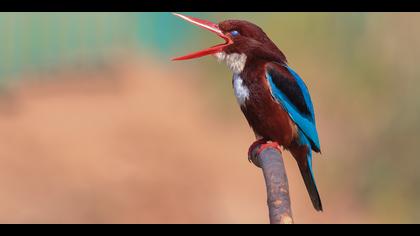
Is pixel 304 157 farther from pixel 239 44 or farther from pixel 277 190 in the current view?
pixel 277 190

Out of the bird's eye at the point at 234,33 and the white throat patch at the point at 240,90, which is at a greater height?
the bird's eye at the point at 234,33

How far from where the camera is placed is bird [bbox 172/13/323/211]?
247 cm

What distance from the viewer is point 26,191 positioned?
4.91 m

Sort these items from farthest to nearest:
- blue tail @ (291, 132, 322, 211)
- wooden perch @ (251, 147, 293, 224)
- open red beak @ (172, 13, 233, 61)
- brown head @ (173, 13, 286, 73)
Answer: blue tail @ (291, 132, 322, 211)
brown head @ (173, 13, 286, 73)
open red beak @ (172, 13, 233, 61)
wooden perch @ (251, 147, 293, 224)

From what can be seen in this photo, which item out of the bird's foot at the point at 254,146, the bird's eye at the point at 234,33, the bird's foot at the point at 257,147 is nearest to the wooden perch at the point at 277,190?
the bird's foot at the point at 257,147

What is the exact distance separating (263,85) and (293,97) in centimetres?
13

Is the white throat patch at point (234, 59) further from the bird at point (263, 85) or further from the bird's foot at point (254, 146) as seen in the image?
the bird's foot at point (254, 146)

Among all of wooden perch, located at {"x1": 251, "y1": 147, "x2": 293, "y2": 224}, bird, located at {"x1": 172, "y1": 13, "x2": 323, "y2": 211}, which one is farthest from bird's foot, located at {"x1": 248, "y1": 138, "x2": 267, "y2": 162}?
wooden perch, located at {"x1": 251, "y1": 147, "x2": 293, "y2": 224}

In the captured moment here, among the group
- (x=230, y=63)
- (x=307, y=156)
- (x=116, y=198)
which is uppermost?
(x=116, y=198)

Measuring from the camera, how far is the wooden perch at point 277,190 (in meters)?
1.44

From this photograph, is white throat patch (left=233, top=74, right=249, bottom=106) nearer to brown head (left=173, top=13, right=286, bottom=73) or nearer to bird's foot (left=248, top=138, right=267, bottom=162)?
brown head (left=173, top=13, right=286, bottom=73)

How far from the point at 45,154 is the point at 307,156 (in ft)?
9.91

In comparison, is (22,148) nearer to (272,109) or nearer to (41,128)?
(41,128)

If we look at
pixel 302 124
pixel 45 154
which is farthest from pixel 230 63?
pixel 45 154
